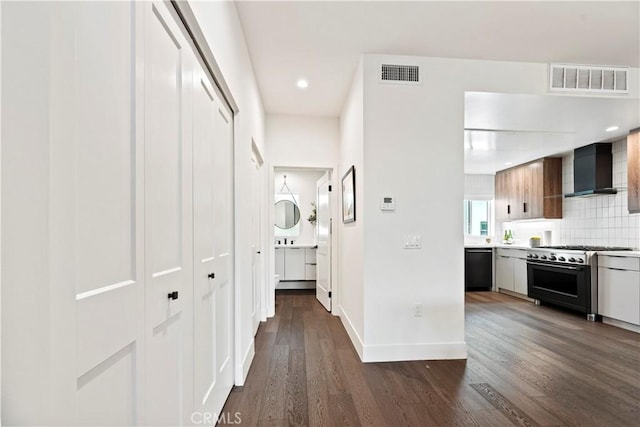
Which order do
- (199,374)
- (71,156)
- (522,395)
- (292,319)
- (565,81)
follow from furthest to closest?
(292,319), (565,81), (522,395), (199,374), (71,156)

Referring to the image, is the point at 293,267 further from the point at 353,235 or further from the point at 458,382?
the point at 458,382

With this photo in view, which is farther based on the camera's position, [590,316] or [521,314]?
[521,314]

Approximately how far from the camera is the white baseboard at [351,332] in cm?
295

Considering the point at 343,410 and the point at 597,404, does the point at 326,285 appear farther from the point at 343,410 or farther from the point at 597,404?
the point at 597,404

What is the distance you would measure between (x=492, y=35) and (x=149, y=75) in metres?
2.64

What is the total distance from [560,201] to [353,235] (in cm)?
435

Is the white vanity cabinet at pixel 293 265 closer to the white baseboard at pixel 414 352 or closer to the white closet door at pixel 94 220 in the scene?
the white baseboard at pixel 414 352

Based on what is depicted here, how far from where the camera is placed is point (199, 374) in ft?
5.31

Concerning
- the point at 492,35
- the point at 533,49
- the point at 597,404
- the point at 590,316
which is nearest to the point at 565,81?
the point at 533,49

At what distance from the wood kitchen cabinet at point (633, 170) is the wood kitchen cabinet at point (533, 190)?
4.34 feet

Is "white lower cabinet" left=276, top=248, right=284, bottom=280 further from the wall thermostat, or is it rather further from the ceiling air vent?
the ceiling air vent

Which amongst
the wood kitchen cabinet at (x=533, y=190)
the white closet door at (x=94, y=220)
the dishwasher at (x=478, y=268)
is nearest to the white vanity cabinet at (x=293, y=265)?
the dishwasher at (x=478, y=268)

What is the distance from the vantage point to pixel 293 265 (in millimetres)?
6066

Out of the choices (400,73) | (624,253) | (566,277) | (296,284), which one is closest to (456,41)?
(400,73)
